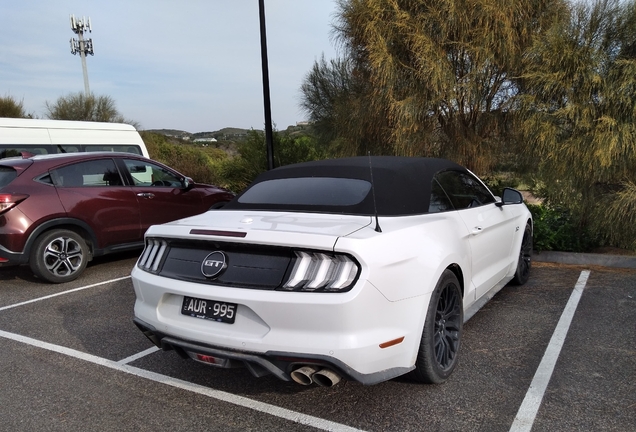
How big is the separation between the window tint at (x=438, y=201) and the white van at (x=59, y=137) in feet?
26.6

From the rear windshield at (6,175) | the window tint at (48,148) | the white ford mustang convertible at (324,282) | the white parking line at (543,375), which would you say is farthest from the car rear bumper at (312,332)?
the window tint at (48,148)

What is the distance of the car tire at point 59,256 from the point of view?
5.94 metres

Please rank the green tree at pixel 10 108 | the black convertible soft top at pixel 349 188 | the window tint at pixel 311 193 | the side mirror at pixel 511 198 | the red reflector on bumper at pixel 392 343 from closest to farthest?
the red reflector on bumper at pixel 392 343 < the black convertible soft top at pixel 349 188 < the window tint at pixel 311 193 < the side mirror at pixel 511 198 < the green tree at pixel 10 108

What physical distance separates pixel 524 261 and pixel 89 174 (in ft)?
17.7

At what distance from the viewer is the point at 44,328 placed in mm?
4488

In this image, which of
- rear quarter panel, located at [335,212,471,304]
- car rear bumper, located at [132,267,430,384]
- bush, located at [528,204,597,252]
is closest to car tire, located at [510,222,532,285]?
bush, located at [528,204,597,252]

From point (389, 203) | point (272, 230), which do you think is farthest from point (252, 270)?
point (389, 203)

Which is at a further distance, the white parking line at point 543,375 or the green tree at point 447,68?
the green tree at point 447,68

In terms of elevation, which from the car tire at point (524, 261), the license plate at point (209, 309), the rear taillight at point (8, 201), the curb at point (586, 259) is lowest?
the curb at point (586, 259)

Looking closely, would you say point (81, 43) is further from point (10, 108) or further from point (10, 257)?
point (10, 257)

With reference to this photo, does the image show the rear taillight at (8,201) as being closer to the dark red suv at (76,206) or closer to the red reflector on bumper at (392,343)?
the dark red suv at (76,206)

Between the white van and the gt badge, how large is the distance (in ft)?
25.9

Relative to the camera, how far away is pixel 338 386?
324cm

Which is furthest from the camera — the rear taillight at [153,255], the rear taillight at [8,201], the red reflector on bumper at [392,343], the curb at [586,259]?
the curb at [586,259]
